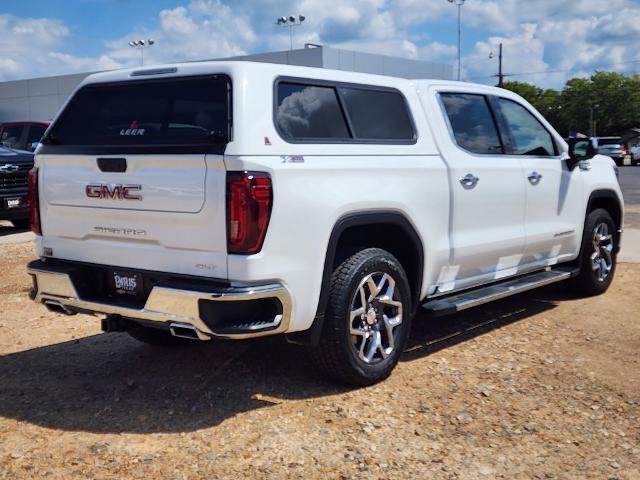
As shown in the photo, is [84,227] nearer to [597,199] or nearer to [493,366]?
[493,366]

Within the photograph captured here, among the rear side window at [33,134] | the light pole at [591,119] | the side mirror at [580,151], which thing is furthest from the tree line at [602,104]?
the side mirror at [580,151]

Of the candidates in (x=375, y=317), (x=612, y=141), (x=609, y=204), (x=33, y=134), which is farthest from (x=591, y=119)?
(x=375, y=317)

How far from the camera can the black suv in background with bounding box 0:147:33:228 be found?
12.1 meters

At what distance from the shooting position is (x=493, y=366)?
4.94 m

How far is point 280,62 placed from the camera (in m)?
43.8

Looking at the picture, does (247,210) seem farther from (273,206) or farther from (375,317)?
(375,317)

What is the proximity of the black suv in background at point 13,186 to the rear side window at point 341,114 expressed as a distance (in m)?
9.09

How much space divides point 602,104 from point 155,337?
245 feet

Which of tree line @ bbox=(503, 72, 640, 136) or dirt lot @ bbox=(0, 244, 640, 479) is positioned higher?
tree line @ bbox=(503, 72, 640, 136)

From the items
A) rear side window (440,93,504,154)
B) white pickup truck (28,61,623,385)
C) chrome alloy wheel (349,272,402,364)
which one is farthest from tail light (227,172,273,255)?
rear side window (440,93,504,154)

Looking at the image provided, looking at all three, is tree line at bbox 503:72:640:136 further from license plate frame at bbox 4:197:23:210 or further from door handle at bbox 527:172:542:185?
door handle at bbox 527:172:542:185

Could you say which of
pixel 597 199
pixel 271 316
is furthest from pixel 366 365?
pixel 597 199

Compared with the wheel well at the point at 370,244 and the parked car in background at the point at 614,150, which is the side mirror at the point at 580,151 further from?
the parked car in background at the point at 614,150

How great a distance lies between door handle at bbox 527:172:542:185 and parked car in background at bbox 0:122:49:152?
1209 cm
